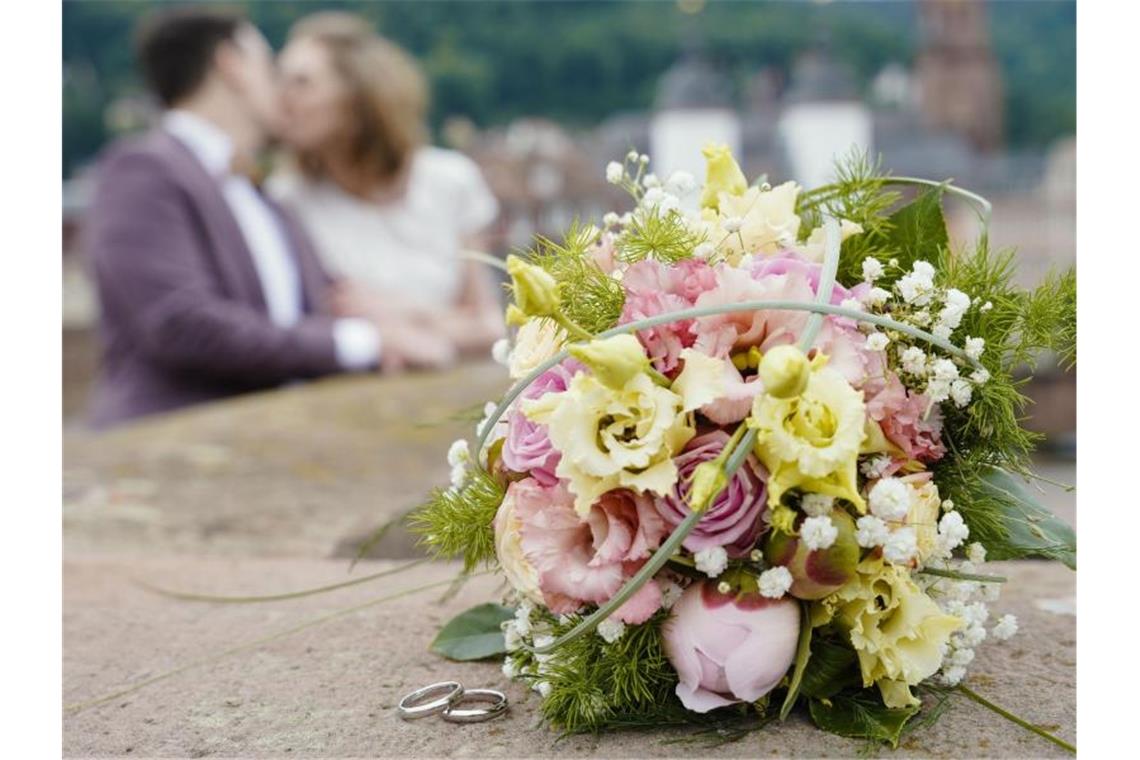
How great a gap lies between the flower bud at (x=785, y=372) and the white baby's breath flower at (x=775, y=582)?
137mm

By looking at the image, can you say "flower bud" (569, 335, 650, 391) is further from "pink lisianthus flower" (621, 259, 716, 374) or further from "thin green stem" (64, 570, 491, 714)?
"thin green stem" (64, 570, 491, 714)

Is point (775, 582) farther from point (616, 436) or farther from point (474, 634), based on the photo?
point (474, 634)

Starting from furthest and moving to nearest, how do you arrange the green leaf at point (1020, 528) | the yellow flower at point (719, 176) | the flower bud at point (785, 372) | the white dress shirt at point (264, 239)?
1. the white dress shirt at point (264, 239)
2. the yellow flower at point (719, 176)
3. the green leaf at point (1020, 528)
4. the flower bud at point (785, 372)

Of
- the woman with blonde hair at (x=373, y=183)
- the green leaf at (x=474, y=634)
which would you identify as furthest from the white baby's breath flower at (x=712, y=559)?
the woman with blonde hair at (x=373, y=183)

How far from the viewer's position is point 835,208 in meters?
1.04

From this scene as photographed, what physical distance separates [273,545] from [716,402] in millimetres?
1309

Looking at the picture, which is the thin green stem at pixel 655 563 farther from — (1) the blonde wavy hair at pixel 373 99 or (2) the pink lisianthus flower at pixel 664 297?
(1) the blonde wavy hair at pixel 373 99

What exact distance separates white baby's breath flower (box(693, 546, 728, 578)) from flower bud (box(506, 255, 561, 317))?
7.9 inches

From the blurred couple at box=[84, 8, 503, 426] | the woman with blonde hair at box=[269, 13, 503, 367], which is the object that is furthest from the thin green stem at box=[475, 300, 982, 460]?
the woman with blonde hair at box=[269, 13, 503, 367]

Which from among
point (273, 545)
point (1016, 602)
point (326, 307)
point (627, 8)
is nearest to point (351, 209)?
point (326, 307)

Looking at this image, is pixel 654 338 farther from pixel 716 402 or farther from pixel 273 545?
pixel 273 545

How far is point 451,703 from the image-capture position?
0.97m

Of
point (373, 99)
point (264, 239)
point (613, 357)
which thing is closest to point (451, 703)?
point (613, 357)

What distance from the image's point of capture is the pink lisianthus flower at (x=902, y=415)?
0.86 m
